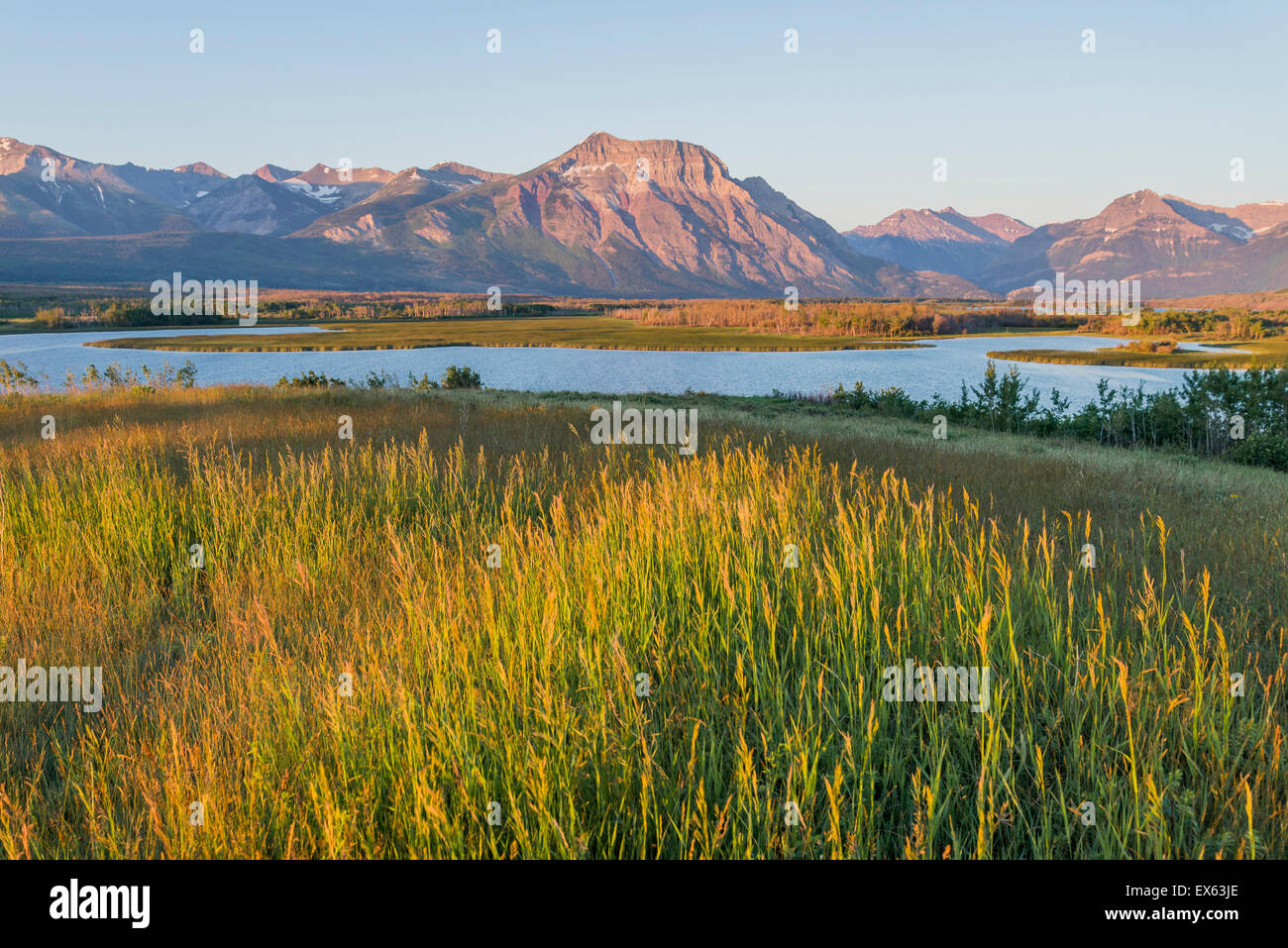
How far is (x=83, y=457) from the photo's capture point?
10.6m

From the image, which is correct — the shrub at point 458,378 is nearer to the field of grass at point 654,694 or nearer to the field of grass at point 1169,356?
the field of grass at point 654,694

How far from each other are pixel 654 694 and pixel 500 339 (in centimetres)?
10088

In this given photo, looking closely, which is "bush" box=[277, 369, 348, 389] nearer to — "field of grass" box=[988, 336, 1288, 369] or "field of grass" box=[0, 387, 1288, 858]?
"field of grass" box=[0, 387, 1288, 858]

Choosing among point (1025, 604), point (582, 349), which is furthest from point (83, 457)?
point (582, 349)

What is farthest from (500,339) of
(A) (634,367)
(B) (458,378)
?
(B) (458,378)

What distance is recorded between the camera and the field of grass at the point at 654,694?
3043mm

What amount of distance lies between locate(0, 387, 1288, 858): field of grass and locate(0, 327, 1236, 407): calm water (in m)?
39.7

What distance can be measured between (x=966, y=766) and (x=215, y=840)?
3166 millimetres

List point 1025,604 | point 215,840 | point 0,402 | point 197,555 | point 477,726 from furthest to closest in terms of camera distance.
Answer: point 0,402, point 197,555, point 1025,604, point 477,726, point 215,840

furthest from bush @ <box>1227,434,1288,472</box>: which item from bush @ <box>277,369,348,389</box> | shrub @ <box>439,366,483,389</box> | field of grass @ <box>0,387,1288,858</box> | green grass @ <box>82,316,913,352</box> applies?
green grass @ <box>82,316,913,352</box>

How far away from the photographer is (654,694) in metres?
3.91

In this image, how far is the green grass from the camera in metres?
84.4

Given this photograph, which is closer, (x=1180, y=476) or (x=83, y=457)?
(x=83, y=457)
